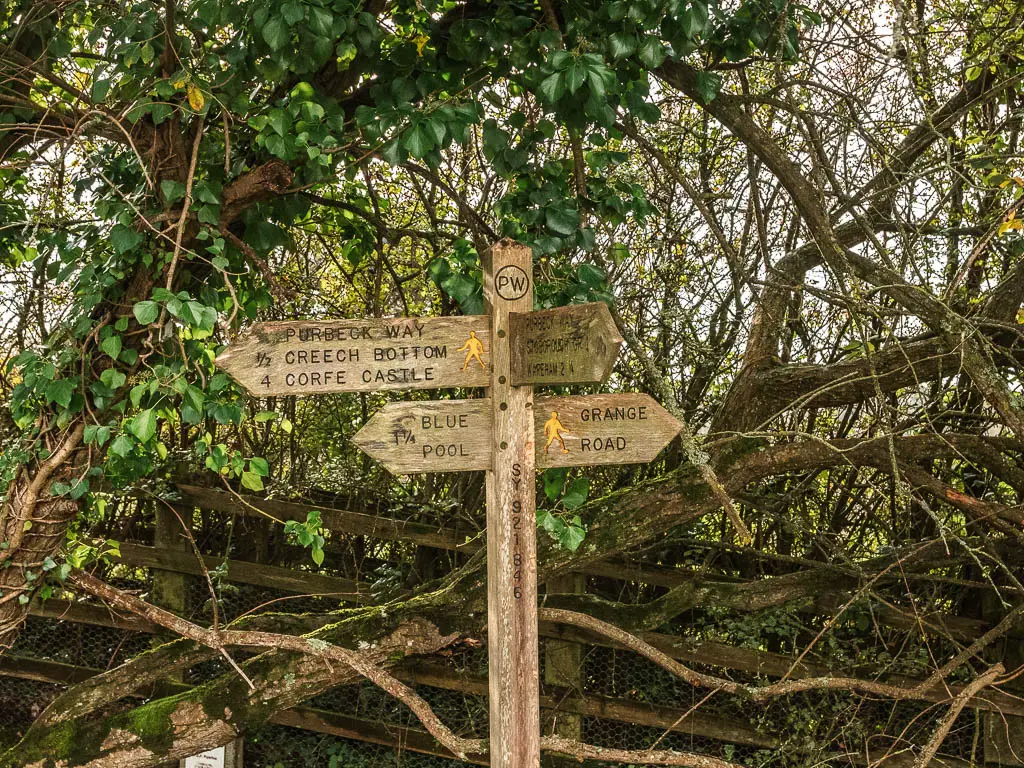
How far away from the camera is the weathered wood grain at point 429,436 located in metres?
2.62

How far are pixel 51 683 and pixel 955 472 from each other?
4985 mm

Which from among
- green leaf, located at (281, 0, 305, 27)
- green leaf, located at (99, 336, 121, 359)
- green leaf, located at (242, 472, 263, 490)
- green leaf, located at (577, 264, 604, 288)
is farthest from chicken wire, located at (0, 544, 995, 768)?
green leaf, located at (281, 0, 305, 27)

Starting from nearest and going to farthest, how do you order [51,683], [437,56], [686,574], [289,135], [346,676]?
[289,135]
[437,56]
[346,676]
[686,574]
[51,683]

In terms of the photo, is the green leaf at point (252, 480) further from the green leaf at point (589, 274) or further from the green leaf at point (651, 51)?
the green leaf at point (651, 51)

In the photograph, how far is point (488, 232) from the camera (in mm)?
4047

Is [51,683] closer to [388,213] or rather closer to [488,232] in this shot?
[388,213]

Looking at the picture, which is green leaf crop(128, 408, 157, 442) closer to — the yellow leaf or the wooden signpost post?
the wooden signpost post

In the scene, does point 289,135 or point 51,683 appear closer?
point 289,135

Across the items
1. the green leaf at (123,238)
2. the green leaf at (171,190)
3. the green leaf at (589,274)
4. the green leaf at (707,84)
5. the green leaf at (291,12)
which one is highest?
the green leaf at (707,84)

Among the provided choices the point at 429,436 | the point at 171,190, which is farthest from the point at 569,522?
the point at 171,190

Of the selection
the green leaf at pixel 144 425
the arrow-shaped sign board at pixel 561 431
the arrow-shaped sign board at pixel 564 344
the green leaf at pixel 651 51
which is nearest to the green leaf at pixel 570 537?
the arrow-shaped sign board at pixel 561 431

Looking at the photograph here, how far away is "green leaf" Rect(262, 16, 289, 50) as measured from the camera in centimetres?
292

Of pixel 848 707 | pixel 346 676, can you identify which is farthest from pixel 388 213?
pixel 848 707

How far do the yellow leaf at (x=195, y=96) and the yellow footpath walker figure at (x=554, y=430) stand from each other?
1466mm
